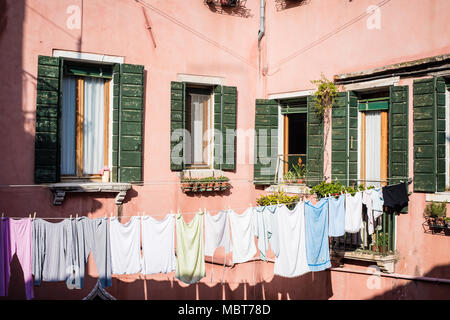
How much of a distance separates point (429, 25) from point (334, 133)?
8.26 ft

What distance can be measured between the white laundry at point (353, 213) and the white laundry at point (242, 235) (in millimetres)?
1744

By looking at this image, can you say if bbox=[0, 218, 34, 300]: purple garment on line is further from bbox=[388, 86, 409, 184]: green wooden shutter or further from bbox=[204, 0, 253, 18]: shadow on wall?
bbox=[388, 86, 409, 184]: green wooden shutter

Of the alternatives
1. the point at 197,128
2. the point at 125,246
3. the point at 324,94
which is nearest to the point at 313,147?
the point at 324,94

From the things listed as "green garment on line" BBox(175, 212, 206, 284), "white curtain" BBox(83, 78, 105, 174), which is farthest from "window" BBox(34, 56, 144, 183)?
"green garment on line" BBox(175, 212, 206, 284)

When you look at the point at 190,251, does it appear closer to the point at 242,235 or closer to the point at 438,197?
the point at 242,235

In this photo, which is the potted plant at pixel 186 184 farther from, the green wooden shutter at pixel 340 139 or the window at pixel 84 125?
the green wooden shutter at pixel 340 139

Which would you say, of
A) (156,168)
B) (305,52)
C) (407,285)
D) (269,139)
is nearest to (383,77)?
(305,52)

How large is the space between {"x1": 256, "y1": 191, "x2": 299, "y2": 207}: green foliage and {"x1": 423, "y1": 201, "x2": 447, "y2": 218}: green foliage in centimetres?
230

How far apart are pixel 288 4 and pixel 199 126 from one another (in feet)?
10.5

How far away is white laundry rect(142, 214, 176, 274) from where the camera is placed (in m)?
7.23

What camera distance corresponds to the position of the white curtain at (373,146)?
912cm

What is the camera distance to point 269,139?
10242 mm
